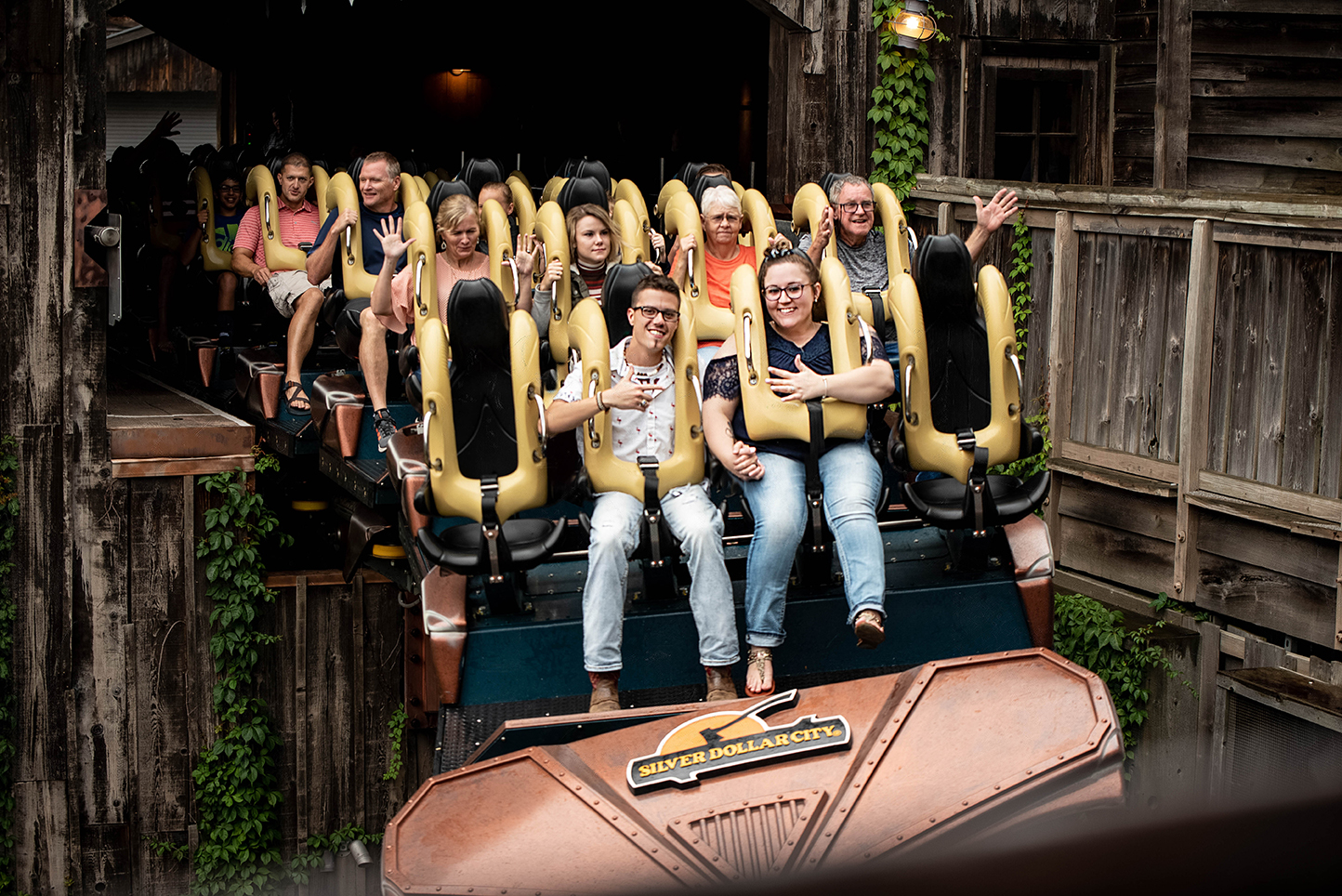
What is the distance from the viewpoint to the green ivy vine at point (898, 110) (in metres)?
8.66

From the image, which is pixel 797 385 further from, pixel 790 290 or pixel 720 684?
pixel 720 684

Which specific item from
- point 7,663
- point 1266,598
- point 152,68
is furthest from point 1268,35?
point 152,68

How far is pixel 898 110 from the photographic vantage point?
28.6ft

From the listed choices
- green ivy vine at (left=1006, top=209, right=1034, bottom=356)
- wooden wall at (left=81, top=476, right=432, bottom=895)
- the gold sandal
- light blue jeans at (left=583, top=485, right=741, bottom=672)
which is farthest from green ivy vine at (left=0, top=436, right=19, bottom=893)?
green ivy vine at (left=1006, top=209, right=1034, bottom=356)

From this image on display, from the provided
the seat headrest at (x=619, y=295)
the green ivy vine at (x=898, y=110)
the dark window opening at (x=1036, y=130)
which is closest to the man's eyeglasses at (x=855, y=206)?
the seat headrest at (x=619, y=295)

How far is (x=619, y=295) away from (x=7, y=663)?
3.87 metres

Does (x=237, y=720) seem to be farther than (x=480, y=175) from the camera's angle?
Yes

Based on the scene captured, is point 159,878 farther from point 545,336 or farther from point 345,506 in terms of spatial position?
point 545,336

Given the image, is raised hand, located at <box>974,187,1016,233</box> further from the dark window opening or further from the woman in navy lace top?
the dark window opening

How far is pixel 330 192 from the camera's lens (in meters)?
6.31

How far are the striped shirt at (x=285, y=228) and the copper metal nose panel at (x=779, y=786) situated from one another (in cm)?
381

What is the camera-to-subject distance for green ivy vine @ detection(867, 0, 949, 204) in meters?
8.66

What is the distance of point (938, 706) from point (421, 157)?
11243mm

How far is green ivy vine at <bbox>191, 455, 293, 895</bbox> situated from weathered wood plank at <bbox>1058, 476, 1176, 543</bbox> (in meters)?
3.90
